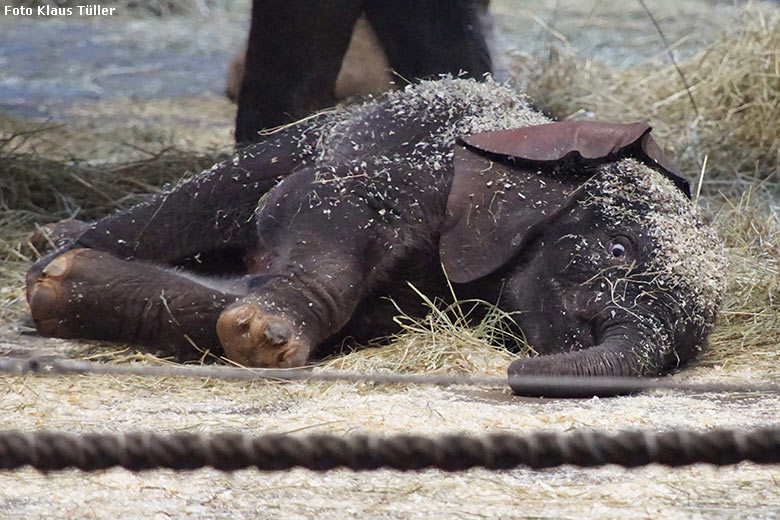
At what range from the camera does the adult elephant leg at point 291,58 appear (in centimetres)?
420

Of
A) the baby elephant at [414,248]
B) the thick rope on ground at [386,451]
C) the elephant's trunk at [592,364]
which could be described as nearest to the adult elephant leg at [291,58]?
the baby elephant at [414,248]

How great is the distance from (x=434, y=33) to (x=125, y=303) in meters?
1.83

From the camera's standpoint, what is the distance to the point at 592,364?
2.71 metres

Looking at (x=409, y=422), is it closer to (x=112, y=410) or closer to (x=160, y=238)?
(x=112, y=410)

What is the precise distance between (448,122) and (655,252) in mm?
761

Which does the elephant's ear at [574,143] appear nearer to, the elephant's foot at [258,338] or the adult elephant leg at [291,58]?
the elephant's foot at [258,338]

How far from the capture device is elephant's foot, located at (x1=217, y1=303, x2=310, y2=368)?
2896mm

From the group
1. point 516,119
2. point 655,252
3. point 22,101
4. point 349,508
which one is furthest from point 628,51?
point 349,508

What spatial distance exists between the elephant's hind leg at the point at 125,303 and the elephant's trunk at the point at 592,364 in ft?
2.95

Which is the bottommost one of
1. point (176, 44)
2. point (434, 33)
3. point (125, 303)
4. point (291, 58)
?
point (176, 44)

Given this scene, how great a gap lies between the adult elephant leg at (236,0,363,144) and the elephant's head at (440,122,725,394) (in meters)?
1.19

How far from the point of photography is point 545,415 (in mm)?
2547

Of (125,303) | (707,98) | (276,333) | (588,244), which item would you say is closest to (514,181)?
(588,244)

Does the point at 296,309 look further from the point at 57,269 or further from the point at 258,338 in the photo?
the point at 57,269
